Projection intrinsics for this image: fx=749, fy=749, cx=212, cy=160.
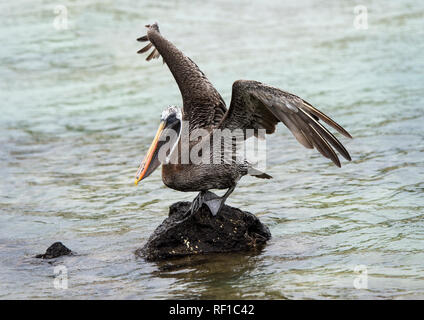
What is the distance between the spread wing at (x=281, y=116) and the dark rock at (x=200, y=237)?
80cm

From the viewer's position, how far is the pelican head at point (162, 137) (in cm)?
612

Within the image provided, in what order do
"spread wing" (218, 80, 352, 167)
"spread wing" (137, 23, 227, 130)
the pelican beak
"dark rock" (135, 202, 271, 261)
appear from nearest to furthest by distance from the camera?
1. "spread wing" (218, 80, 352, 167)
2. "dark rock" (135, 202, 271, 261)
3. the pelican beak
4. "spread wing" (137, 23, 227, 130)

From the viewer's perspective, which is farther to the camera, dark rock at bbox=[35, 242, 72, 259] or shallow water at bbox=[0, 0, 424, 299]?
dark rock at bbox=[35, 242, 72, 259]

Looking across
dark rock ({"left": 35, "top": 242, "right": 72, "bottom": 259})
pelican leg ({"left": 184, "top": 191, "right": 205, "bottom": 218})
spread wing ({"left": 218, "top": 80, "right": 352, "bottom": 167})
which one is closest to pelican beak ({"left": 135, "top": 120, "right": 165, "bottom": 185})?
pelican leg ({"left": 184, "top": 191, "right": 205, "bottom": 218})

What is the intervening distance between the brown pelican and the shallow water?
2.11 feet

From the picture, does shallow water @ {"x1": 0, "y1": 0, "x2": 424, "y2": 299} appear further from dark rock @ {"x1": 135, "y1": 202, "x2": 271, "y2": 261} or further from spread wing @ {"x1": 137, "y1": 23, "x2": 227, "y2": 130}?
spread wing @ {"x1": 137, "y1": 23, "x2": 227, "y2": 130}

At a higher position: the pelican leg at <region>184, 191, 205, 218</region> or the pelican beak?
the pelican beak

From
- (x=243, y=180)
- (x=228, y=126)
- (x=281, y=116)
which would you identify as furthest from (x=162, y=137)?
(x=243, y=180)

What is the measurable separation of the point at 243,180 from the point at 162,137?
6.80 ft

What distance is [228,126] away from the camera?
631 cm

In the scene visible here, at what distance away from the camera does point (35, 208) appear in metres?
7.50

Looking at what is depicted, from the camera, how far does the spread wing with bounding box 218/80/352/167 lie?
5.52m

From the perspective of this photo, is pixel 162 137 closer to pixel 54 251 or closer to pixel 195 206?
pixel 195 206

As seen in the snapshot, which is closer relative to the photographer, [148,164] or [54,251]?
[54,251]
